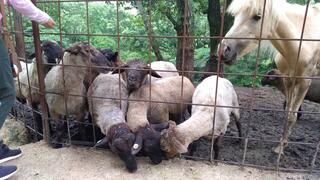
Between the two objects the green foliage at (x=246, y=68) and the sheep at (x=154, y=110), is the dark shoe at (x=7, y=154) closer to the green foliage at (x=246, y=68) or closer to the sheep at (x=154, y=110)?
the sheep at (x=154, y=110)

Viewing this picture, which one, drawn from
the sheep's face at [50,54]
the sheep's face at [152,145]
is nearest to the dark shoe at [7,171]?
the sheep's face at [152,145]

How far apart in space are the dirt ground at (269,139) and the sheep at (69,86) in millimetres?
1385

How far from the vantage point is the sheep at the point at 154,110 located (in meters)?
4.31

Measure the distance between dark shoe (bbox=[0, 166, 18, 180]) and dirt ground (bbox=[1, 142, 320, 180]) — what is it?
0.14 metres

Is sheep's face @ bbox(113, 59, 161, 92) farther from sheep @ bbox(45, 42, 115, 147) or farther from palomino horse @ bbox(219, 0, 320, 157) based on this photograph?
palomino horse @ bbox(219, 0, 320, 157)

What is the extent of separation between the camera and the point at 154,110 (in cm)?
520

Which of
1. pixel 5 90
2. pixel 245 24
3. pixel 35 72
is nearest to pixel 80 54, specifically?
pixel 35 72

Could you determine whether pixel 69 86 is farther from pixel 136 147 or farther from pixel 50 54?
pixel 136 147

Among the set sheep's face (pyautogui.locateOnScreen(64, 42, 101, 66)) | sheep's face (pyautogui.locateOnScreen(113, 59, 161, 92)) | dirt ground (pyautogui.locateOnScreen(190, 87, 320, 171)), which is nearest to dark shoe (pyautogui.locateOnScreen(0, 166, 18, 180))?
sheep's face (pyautogui.locateOnScreen(64, 42, 101, 66))

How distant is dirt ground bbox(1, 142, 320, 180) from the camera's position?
416 centimetres

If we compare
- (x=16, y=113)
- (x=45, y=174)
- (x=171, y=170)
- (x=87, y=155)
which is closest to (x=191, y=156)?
(x=171, y=170)

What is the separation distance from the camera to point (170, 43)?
1158 cm

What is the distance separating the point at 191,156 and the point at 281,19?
2.38m

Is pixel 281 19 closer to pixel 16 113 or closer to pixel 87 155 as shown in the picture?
Answer: pixel 87 155
